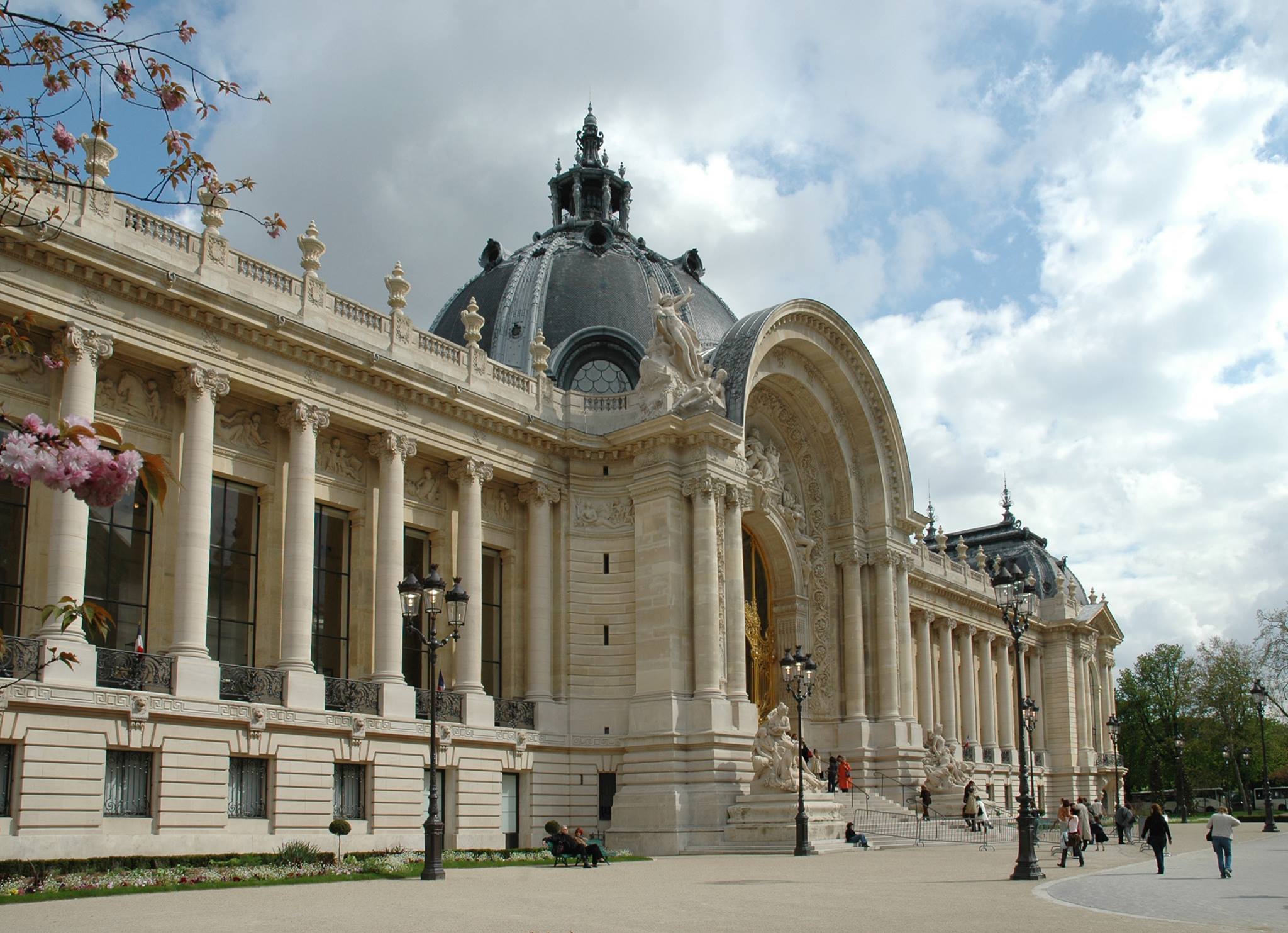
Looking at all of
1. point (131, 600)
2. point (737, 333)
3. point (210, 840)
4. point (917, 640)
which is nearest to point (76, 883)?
point (210, 840)

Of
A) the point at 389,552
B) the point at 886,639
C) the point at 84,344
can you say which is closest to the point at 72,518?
the point at 84,344

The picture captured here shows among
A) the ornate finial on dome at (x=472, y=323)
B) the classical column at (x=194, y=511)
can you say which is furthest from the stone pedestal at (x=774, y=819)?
the ornate finial on dome at (x=472, y=323)

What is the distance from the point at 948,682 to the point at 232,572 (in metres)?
35.7

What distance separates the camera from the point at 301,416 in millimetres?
27734

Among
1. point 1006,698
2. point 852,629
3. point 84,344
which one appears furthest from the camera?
point 1006,698

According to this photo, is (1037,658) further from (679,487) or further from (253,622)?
(253,622)

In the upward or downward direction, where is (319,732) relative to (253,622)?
downward

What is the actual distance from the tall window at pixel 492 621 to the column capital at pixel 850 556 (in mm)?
14139

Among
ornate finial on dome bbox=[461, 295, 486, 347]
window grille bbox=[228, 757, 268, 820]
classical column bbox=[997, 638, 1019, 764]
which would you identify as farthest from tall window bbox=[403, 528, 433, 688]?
classical column bbox=[997, 638, 1019, 764]

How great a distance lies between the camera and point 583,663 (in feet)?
110

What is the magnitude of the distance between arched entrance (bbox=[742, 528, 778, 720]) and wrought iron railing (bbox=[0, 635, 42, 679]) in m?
22.7

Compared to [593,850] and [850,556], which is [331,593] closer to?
[593,850]

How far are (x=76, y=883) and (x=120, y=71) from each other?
49.1ft

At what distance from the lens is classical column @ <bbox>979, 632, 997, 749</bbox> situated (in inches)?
2328
